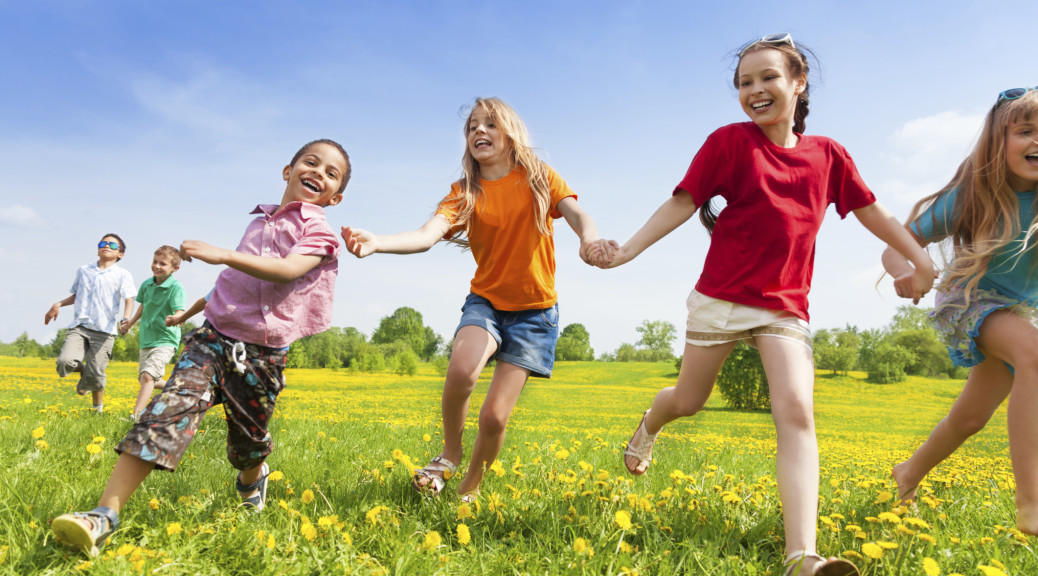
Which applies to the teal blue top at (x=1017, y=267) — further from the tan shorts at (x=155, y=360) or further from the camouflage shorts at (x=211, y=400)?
the tan shorts at (x=155, y=360)

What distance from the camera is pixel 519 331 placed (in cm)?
347

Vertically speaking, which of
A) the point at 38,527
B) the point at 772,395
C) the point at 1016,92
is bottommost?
the point at 38,527

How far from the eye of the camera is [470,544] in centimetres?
262

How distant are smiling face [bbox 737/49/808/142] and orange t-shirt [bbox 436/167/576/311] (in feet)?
3.70

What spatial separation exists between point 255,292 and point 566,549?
5.95 ft

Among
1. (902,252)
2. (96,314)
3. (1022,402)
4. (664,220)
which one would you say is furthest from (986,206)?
(96,314)

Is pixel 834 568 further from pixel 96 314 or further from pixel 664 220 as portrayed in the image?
pixel 96 314

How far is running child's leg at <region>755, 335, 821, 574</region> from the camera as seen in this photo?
2488 millimetres

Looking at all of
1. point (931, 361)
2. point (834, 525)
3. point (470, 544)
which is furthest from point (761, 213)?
point (931, 361)

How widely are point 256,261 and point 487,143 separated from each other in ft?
5.12

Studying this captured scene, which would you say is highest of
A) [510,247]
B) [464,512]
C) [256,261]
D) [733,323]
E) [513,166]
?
[513,166]

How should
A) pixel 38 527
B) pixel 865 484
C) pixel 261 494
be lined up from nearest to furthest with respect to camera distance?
1. pixel 38 527
2. pixel 261 494
3. pixel 865 484

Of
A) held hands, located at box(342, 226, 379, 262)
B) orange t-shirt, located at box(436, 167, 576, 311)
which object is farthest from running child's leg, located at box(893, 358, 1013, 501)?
held hands, located at box(342, 226, 379, 262)

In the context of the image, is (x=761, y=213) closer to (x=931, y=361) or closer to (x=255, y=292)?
(x=255, y=292)
